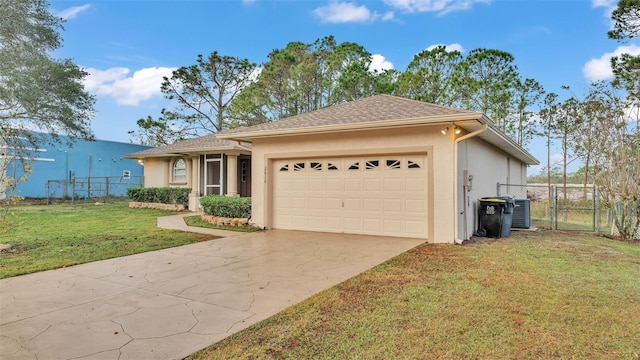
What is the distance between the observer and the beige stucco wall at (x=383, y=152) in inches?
317

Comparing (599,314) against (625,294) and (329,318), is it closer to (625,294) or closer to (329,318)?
(625,294)

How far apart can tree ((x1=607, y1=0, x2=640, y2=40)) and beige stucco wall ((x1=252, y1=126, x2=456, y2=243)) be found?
8.09m

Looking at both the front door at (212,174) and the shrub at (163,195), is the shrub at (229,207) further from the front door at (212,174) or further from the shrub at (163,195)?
the shrub at (163,195)

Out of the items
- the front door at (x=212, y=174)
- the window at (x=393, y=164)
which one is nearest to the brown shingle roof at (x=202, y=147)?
the front door at (x=212, y=174)

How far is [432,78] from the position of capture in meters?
22.1

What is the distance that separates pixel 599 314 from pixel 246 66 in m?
26.4

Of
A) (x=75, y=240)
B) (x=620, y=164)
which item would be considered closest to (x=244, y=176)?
(x=75, y=240)

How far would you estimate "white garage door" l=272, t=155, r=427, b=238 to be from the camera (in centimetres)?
867

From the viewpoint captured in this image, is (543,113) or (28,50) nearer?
(28,50)

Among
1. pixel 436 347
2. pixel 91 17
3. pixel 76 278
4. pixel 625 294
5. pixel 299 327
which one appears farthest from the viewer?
pixel 91 17

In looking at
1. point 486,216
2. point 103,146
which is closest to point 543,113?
point 486,216

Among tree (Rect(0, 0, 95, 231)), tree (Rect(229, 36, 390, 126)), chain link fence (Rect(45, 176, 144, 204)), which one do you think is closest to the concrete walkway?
tree (Rect(0, 0, 95, 231))

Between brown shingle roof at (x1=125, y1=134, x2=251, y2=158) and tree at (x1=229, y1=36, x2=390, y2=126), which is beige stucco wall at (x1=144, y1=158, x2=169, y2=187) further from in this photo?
tree at (x1=229, y1=36, x2=390, y2=126)

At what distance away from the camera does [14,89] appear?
1842cm
